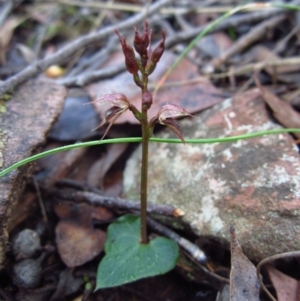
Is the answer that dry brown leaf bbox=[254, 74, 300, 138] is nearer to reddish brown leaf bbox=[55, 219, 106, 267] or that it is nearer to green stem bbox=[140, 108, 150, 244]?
green stem bbox=[140, 108, 150, 244]

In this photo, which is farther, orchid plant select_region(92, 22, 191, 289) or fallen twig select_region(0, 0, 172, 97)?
fallen twig select_region(0, 0, 172, 97)

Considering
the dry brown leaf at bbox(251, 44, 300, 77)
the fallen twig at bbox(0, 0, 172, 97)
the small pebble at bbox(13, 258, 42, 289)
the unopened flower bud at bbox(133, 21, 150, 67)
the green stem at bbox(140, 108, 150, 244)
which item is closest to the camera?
the unopened flower bud at bbox(133, 21, 150, 67)

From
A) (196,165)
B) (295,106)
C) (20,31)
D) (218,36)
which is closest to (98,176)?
(196,165)

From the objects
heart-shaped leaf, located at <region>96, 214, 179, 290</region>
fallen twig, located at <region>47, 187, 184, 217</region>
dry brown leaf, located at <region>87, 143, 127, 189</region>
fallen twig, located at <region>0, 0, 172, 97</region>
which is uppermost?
fallen twig, located at <region>0, 0, 172, 97</region>

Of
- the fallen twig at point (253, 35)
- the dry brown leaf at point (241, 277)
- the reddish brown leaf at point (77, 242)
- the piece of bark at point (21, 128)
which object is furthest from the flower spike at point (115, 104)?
the fallen twig at point (253, 35)

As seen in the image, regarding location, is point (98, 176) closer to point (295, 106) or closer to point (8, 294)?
point (8, 294)

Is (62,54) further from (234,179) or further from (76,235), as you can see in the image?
(234,179)

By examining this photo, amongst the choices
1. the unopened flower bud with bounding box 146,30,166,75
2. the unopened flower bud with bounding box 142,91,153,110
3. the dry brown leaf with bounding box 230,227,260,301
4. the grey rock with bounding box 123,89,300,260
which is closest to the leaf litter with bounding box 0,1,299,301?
the dry brown leaf with bounding box 230,227,260,301
